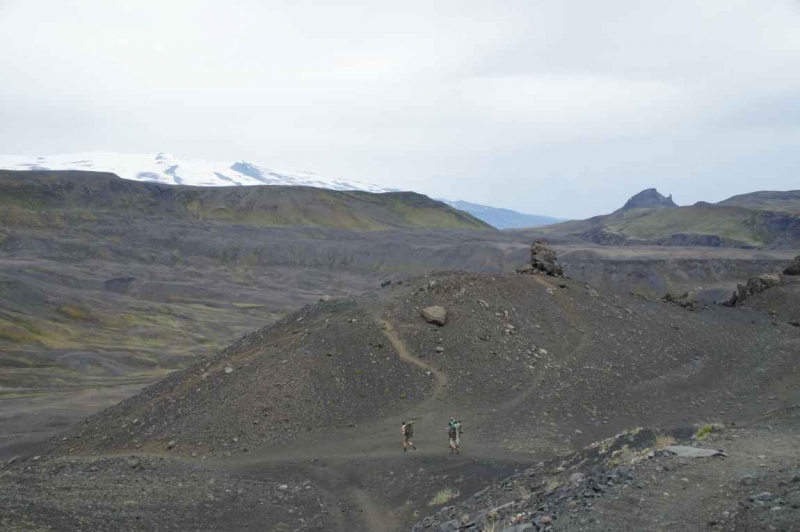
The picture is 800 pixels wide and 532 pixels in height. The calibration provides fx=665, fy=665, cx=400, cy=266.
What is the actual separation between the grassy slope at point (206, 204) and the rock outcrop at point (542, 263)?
326 feet

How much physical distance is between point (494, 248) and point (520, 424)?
84.8 m

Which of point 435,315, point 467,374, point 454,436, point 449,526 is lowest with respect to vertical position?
point 454,436

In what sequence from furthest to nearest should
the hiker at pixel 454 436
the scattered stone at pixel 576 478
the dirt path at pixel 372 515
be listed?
the hiker at pixel 454 436
the dirt path at pixel 372 515
the scattered stone at pixel 576 478

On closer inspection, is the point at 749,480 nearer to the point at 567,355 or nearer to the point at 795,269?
the point at 567,355

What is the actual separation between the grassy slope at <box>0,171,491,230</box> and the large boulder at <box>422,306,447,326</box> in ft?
334

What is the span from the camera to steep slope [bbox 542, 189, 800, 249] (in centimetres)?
11019

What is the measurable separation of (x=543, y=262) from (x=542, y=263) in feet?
0.32

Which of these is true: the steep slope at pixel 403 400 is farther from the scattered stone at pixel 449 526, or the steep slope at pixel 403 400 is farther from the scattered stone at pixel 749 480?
the scattered stone at pixel 749 480

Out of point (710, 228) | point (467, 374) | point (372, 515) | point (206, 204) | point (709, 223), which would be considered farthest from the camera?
point (206, 204)

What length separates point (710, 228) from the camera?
12300cm

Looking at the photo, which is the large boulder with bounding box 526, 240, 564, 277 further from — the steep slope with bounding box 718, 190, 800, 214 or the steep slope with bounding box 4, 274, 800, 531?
the steep slope with bounding box 718, 190, 800, 214

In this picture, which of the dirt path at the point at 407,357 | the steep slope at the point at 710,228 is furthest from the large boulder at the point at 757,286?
the steep slope at the point at 710,228

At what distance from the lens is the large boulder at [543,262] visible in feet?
101

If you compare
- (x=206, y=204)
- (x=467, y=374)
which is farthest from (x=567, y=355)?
(x=206, y=204)
